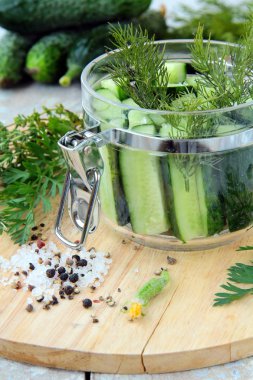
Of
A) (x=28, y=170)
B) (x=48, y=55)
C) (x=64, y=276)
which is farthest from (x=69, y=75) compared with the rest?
(x=64, y=276)

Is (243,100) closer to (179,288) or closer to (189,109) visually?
(189,109)

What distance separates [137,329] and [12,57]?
1.53 metres

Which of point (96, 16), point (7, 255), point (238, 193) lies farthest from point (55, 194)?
point (96, 16)

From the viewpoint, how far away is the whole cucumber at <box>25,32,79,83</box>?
2.51 meters

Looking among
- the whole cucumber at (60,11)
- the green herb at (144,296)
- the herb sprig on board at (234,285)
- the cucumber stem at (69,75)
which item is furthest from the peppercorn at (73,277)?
the whole cucumber at (60,11)

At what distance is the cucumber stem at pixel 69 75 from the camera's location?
2.41m

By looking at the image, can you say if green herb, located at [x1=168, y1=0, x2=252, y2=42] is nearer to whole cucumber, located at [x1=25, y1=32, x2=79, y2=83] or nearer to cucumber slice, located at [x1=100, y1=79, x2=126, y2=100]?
whole cucumber, located at [x1=25, y1=32, x2=79, y2=83]

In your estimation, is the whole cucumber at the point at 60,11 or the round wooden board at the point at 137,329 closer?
the round wooden board at the point at 137,329

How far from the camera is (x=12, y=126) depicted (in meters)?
2.01

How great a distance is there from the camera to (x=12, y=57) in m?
2.54

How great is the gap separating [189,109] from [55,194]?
54cm

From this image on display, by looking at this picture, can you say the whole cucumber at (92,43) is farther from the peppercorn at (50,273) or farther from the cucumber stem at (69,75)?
the peppercorn at (50,273)

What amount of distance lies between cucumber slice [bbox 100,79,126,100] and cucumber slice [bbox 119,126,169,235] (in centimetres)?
14

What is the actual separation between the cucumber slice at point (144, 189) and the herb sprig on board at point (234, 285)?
172 mm
